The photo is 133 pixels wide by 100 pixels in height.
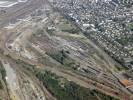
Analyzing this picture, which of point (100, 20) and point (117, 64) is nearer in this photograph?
point (117, 64)

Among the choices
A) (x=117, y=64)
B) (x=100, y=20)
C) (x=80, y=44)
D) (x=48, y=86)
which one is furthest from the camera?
(x=100, y=20)

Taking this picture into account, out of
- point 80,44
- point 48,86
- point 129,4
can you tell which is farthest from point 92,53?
point 129,4

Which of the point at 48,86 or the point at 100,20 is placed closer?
the point at 48,86

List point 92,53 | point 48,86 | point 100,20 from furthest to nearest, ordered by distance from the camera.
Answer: point 100,20 → point 92,53 → point 48,86

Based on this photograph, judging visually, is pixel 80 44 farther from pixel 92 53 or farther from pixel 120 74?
pixel 120 74

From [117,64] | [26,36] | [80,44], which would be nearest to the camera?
[117,64]

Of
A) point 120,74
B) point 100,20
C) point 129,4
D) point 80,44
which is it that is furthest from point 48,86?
point 129,4

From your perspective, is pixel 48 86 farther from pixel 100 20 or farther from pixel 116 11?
pixel 116 11

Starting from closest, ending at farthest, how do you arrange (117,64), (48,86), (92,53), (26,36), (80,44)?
(48,86), (117,64), (92,53), (80,44), (26,36)
